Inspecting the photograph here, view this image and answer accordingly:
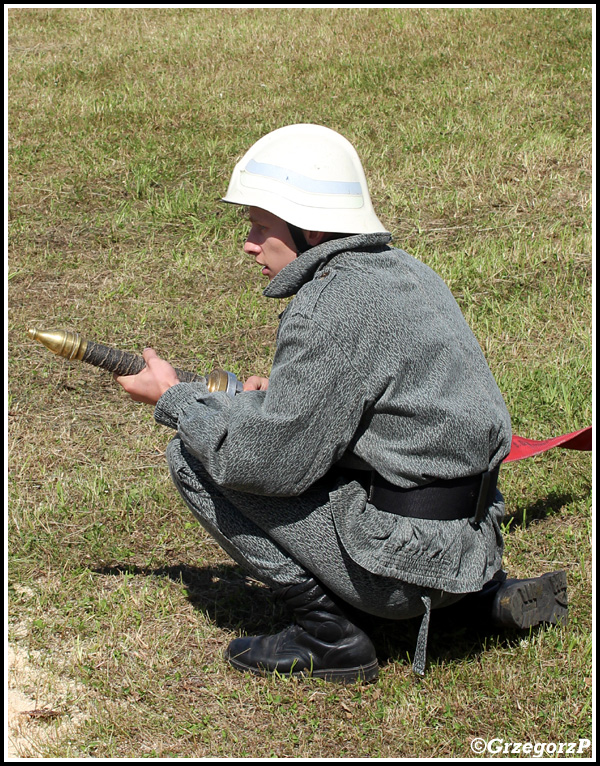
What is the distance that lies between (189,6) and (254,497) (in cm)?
822

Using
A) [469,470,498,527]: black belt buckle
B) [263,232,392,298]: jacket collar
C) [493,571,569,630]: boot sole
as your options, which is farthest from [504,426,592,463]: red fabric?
[263,232,392,298]: jacket collar

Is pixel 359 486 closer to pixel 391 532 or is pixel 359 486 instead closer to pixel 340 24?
pixel 391 532

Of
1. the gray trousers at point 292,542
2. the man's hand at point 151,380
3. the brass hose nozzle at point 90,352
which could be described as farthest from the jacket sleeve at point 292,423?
the brass hose nozzle at point 90,352

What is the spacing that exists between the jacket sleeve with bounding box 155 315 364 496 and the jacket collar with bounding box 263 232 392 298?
0.18 meters

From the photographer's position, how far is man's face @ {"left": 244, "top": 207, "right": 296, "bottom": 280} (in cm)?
255

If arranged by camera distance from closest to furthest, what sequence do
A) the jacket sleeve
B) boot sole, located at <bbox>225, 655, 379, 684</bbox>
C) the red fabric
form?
1. the jacket sleeve
2. boot sole, located at <bbox>225, 655, 379, 684</bbox>
3. the red fabric

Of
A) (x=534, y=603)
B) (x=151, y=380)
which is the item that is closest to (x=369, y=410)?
(x=151, y=380)

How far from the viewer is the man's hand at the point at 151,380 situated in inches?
106

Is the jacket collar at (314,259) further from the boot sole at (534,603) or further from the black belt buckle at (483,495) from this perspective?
the boot sole at (534,603)

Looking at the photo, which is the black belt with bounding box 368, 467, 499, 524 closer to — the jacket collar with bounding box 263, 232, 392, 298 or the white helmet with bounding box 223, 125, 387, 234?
the jacket collar with bounding box 263, 232, 392, 298

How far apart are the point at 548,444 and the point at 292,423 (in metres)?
1.73

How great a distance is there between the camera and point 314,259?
246 cm

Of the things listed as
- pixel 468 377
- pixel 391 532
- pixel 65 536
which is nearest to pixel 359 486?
pixel 391 532

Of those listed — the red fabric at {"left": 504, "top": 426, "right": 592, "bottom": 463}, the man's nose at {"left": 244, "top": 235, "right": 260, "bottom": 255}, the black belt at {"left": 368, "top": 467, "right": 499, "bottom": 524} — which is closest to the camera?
the black belt at {"left": 368, "top": 467, "right": 499, "bottom": 524}
